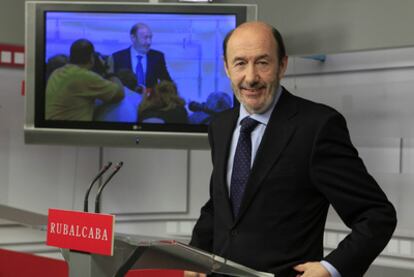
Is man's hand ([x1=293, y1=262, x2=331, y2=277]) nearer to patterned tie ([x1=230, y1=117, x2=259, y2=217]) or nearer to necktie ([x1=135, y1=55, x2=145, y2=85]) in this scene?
patterned tie ([x1=230, y1=117, x2=259, y2=217])

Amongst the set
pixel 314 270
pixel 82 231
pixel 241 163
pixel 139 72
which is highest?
pixel 139 72

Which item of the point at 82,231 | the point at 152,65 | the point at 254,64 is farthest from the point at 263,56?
the point at 152,65

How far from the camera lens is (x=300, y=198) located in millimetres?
1708

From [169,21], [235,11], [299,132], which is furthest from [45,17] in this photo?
[299,132]

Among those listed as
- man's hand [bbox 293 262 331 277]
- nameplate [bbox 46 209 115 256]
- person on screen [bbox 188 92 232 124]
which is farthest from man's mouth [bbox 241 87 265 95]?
person on screen [bbox 188 92 232 124]

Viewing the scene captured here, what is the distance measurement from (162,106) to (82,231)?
2196 mm

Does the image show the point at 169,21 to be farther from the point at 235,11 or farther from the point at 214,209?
the point at 214,209

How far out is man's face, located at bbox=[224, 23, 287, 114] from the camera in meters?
1.73

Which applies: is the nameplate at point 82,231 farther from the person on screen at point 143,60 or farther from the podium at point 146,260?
the person on screen at point 143,60

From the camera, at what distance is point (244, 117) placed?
190 cm

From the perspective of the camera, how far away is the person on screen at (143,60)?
3539 mm

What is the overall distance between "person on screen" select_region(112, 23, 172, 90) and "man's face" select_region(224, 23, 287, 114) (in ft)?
5.83

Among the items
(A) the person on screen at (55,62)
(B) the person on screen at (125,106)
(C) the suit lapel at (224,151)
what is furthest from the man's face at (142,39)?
(C) the suit lapel at (224,151)

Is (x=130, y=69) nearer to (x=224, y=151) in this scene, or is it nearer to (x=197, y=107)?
(x=197, y=107)
